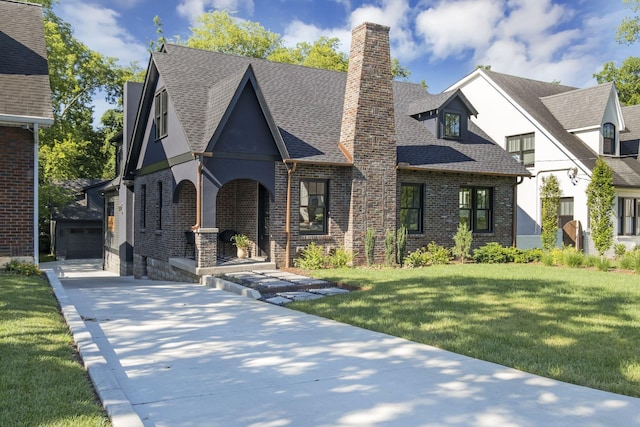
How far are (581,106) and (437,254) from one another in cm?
1357

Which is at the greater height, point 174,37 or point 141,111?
point 174,37

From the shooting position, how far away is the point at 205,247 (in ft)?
46.8

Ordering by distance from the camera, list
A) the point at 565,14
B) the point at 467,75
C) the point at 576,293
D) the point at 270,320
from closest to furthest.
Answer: the point at 270,320, the point at 576,293, the point at 565,14, the point at 467,75

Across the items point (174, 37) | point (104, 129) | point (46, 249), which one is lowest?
point (46, 249)

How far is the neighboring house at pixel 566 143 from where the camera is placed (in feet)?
76.5

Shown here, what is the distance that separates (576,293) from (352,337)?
6096 millimetres

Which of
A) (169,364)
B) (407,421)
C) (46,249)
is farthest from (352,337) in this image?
(46,249)

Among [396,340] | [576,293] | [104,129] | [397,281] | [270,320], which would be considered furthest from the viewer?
[104,129]

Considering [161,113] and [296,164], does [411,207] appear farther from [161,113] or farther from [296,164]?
[161,113]

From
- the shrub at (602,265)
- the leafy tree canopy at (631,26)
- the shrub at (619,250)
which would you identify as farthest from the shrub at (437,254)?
the leafy tree canopy at (631,26)

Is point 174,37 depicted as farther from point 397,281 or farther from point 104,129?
point 397,281

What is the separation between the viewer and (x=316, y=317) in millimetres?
8953

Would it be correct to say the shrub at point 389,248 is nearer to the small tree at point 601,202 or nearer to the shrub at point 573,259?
the shrub at point 573,259

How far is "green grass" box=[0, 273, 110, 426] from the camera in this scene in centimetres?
405
